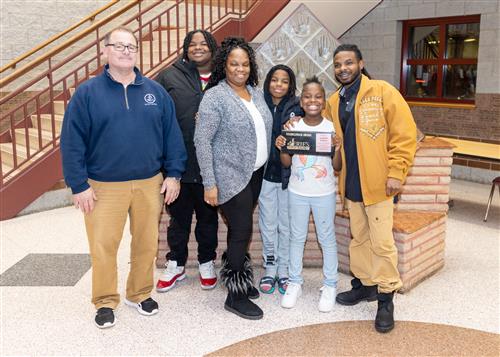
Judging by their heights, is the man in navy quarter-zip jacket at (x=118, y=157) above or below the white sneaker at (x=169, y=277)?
above

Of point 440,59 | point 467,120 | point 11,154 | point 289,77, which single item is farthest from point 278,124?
point 440,59

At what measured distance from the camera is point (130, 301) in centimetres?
270

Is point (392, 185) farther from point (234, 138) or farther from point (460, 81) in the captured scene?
point (460, 81)

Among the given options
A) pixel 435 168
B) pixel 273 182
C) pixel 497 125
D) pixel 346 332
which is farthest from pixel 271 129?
pixel 497 125

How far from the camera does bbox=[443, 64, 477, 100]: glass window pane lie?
20.4 ft

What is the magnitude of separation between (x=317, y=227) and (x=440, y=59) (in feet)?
16.2

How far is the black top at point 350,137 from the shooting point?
2.36 meters

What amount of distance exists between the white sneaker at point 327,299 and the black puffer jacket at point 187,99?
37.4 inches

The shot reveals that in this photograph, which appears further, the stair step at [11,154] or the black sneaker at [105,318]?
the stair step at [11,154]

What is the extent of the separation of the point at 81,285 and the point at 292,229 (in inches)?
56.2

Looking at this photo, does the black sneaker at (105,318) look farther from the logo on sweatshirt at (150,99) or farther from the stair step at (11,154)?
the stair step at (11,154)

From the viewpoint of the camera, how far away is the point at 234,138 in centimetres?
235

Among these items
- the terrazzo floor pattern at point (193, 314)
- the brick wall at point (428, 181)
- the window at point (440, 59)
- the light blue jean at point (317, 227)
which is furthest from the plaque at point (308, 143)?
the window at point (440, 59)

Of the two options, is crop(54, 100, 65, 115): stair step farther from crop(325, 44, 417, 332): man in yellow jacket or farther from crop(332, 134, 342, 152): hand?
crop(332, 134, 342, 152): hand
